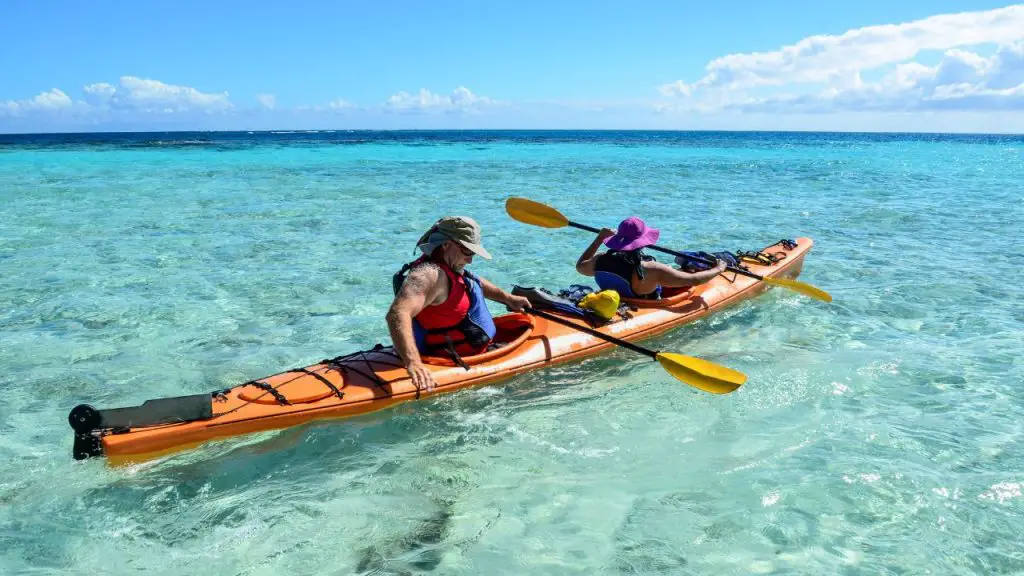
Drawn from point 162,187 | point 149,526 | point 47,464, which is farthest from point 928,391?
point 162,187

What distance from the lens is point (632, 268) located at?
6379 millimetres

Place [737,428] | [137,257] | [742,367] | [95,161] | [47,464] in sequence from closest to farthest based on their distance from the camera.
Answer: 1. [47,464]
2. [737,428]
3. [742,367]
4. [137,257]
5. [95,161]

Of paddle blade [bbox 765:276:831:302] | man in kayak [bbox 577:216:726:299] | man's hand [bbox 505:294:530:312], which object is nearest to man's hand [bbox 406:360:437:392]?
man's hand [bbox 505:294:530:312]

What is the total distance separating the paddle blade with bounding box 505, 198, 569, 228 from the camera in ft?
25.0

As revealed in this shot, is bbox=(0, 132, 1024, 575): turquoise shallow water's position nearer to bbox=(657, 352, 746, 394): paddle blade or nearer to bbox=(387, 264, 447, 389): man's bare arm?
bbox=(657, 352, 746, 394): paddle blade

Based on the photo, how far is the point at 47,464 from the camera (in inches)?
169

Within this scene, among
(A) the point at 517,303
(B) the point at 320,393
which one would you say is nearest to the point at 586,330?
(A) the point at 517,303

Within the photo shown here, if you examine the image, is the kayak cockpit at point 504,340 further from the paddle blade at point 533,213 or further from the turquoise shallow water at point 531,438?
the paddle blade at point 533,213

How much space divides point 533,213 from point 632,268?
5.58 ft

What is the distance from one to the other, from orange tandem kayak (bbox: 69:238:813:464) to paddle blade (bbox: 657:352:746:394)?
95cm

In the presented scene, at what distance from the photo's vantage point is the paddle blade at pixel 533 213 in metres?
7.61

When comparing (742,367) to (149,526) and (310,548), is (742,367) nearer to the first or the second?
(310,548)

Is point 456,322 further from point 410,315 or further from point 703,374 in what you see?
point 703,374

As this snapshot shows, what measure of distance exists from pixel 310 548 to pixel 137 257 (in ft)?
27.9
